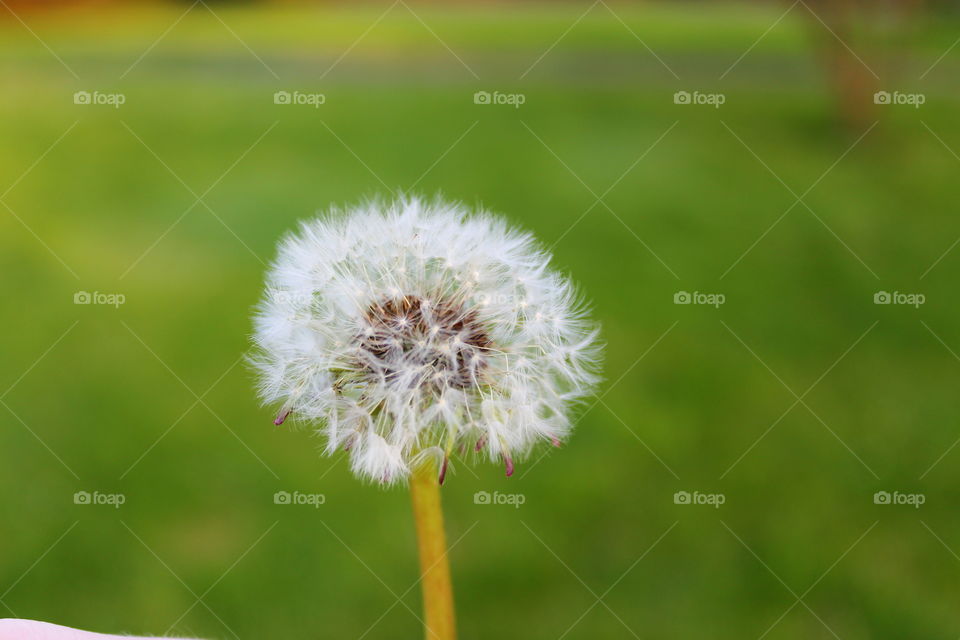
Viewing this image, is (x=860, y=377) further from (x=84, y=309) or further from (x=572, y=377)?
(x=84, y=309)
